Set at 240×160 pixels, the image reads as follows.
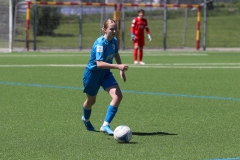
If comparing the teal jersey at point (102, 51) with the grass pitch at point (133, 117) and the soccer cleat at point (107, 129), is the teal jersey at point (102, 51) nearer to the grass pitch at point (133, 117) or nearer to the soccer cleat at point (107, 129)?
the soccer cleat at point (107, 129)

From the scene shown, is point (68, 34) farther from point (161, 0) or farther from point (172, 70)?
point (172, 70)

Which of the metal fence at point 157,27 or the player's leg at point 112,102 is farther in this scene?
the metal fence at point 157,27

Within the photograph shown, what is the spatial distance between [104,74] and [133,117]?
1465mm

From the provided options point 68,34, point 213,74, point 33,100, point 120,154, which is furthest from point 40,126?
point 68,34

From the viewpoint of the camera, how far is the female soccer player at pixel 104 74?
9117 millimetres

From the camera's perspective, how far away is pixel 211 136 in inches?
345

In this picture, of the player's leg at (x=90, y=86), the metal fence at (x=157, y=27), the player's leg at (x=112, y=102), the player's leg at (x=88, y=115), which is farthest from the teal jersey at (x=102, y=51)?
the metal fence at (x=157, y=27)

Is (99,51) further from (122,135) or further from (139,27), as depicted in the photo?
(139,27)

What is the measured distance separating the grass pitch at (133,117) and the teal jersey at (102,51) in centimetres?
103

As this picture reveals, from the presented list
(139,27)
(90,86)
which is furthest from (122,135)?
(139,27)

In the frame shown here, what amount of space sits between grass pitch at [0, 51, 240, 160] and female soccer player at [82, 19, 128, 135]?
32cm

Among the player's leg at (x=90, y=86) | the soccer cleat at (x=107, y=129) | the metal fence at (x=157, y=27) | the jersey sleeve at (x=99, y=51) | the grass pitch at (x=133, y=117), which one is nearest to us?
the grass pitch at (x=133, y=117)

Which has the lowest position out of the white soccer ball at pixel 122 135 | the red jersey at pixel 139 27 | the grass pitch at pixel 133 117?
the grass pitch at pixel 133 117

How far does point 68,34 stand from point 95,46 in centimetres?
3244
